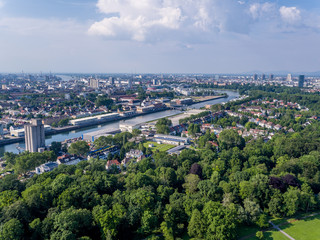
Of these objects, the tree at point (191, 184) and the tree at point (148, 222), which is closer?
the tree at point (148, 222)

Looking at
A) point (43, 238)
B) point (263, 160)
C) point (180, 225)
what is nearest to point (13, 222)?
point (43, 238)

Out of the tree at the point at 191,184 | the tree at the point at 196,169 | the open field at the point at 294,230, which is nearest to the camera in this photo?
the open field at the point at 294,230

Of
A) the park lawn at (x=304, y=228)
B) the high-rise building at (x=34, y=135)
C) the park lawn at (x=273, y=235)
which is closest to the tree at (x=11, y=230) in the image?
the park lawn at (x=273, y=235)

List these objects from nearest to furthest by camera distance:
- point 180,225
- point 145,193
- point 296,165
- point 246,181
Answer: point 180,225
point 145,193
point 246,181
point 296,165

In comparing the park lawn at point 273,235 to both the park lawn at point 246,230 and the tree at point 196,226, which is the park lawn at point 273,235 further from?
the tree at point 196,226

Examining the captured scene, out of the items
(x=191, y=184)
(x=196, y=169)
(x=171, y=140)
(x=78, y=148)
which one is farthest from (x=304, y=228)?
(x=78, y=148)

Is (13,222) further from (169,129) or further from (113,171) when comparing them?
(169,129)
